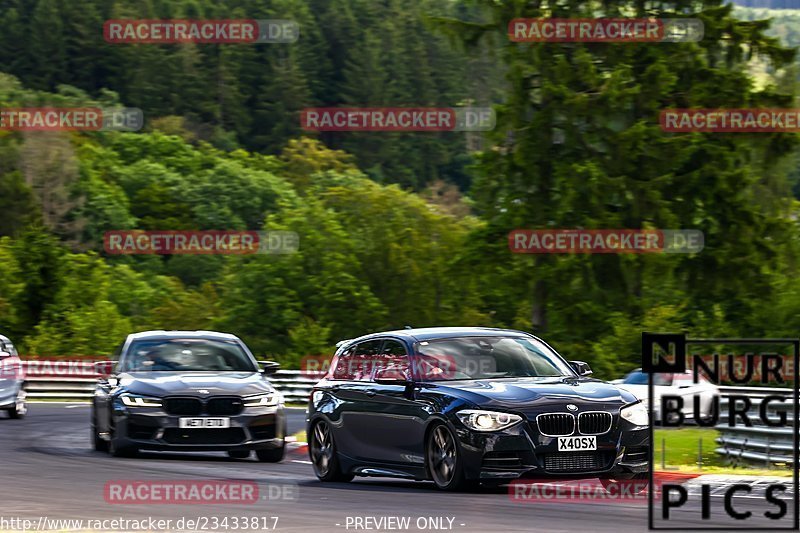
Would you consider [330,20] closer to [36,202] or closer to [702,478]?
[36,202]

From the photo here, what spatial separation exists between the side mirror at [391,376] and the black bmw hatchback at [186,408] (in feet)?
10.0

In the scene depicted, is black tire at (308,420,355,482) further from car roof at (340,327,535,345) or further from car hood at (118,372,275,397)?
car hood at (118,372,275,397)

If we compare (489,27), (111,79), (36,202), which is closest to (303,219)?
(489,27)

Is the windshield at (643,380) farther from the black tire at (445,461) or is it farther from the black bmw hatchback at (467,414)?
the black tire at (445,461)

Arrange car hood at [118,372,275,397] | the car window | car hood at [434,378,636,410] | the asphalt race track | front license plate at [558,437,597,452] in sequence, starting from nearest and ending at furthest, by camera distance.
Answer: the asphalt race track
front license plate at [558,437,597,452]
car hood at [434,378,636,410]
the car window
car hood at [118,372,275,397]

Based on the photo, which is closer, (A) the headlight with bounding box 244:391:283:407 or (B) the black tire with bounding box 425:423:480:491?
(B) the black tire with bounding box 425:423:480:491

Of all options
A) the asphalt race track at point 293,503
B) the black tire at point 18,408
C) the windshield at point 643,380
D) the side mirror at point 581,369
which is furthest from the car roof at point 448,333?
the windshield at point 643,380

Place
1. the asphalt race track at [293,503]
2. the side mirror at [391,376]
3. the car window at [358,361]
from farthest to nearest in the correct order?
the car window at [358,361] < the side mirror at [391,376] < the asphalt race track at [293,503]

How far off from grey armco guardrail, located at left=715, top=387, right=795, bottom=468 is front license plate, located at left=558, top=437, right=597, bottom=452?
4.83m

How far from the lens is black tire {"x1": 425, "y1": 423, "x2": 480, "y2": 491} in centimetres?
1384

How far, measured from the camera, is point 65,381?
44094 millimetres

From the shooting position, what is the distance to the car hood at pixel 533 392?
13781mm

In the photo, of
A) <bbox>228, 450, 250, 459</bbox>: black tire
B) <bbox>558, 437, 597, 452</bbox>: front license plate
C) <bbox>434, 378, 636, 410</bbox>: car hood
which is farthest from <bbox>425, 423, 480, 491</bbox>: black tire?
<bbox>228, 450, 250, 459</bbox>: black tire

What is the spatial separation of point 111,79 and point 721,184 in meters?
120
